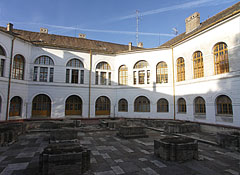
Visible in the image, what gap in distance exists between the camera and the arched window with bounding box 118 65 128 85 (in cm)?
2184

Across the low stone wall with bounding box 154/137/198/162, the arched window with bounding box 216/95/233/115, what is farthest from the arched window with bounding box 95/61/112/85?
the low stone wall with bounding box 154/137/198/162

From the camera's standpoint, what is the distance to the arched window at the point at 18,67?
17.2 m

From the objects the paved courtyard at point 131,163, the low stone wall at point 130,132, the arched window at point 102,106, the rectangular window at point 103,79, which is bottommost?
the paved courtyard at point 131,163

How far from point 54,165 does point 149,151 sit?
15.7 feet

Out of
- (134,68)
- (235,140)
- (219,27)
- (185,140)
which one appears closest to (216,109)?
(235,140)

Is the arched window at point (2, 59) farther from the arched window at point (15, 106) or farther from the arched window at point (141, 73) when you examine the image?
the arched window at point (141, 73)

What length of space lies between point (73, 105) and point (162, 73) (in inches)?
476

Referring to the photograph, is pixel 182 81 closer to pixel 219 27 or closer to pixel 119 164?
pixel 219 27

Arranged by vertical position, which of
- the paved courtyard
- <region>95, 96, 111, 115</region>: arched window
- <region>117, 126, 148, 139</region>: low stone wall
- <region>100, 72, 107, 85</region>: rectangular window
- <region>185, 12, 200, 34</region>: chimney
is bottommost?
the paved courtyard

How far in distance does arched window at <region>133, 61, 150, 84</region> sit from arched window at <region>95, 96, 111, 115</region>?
185 inches

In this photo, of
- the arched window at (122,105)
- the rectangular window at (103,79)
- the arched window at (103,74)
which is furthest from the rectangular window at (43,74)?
the arched window at (122,105)

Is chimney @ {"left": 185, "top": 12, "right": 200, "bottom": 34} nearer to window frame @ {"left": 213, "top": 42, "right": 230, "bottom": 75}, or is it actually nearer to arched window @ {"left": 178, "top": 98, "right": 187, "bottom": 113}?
window frame @ {"left": 213, "top": 42, "right": 230, "bottom": 75}

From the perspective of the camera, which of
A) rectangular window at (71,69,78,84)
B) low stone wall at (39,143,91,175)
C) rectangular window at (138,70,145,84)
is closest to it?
low stone wall at (39,143,91,175)

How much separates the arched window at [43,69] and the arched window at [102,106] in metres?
6.62
